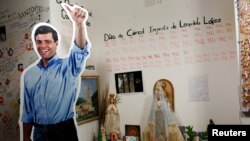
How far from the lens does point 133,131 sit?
1.82m

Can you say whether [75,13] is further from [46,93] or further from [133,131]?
[133,131]

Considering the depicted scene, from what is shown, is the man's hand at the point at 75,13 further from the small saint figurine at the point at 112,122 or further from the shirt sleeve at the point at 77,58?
the small saint figurine at the point at 112,122

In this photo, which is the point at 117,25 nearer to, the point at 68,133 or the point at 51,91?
the point at 51,91

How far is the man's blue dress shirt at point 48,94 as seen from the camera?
4.84 ft

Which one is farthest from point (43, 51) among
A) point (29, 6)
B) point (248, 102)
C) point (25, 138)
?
point (248, 102)

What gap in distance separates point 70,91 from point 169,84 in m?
0.63

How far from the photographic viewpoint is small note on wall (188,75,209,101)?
160 centimetres

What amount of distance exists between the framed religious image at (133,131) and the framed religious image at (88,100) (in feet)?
0.80

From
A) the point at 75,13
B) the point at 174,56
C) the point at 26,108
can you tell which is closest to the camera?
the point at 26,108

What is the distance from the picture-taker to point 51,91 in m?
1.50

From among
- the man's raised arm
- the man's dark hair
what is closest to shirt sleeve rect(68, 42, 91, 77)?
the man's raised arm

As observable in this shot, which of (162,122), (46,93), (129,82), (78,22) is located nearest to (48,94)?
(46,93)

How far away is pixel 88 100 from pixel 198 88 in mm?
737

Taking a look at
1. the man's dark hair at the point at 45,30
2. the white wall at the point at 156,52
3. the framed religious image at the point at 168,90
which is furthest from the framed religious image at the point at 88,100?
the framed religious image at the point at 168,90
